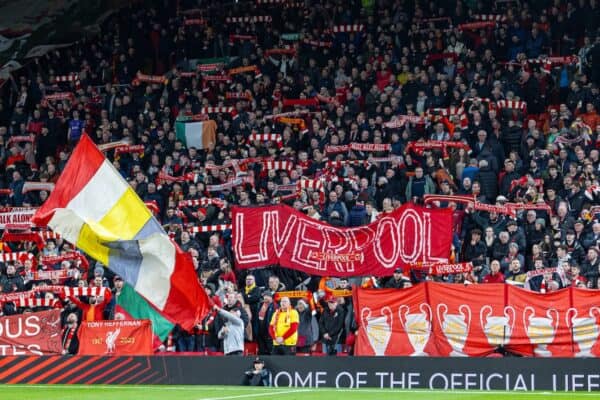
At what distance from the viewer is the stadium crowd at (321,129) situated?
80.8 ft

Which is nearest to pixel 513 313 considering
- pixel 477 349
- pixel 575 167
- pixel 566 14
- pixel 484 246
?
pixel 477 349

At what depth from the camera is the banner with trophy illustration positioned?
22141mm

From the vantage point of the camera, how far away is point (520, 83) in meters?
31.0

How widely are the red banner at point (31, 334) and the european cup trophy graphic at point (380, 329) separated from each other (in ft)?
21.0

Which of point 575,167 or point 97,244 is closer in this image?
point 97,244

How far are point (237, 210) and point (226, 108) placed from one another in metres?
8.86

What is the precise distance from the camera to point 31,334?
2575 cm

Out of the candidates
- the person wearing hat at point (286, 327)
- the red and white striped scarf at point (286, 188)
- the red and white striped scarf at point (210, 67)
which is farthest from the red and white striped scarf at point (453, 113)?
the red and white striped scarf at point (210, 67)

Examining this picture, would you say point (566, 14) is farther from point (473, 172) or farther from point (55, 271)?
point (55, 271)

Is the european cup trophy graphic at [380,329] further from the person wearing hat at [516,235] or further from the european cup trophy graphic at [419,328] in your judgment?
the person wearing hat at [516,235]

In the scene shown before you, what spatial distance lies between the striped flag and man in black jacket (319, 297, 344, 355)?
7.17 meters

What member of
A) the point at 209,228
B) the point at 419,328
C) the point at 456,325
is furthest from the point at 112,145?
the point at 456,325

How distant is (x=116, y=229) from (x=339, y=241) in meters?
9.05

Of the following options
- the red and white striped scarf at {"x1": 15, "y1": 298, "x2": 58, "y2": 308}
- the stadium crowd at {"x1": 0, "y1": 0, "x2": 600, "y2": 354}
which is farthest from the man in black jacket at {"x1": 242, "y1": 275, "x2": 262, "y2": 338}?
the red and white striped scarf at {"x1": 15, "y1": 298, "x2": 58, "y2": 308}
